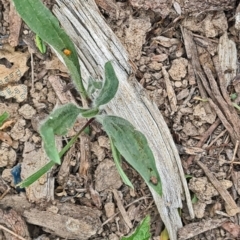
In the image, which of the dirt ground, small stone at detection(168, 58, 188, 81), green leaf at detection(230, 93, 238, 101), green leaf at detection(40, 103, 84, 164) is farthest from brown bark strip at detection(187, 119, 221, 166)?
green leaf at detection(40, 103, 84, 164)

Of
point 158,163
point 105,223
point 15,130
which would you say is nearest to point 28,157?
point 15,130

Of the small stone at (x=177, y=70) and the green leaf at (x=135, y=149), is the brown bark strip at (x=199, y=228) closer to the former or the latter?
the green leaf at (x=135, y=149)

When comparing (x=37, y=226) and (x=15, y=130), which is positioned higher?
(x=15, y=130)

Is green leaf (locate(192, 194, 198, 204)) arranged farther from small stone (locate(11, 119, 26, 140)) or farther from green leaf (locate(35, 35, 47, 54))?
green leaf (locate(35, 35, 47, 54))

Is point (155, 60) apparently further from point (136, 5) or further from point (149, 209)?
point (149, 209)

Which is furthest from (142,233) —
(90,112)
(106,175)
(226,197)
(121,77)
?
(121,77)

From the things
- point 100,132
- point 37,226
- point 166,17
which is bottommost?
point 37,226
